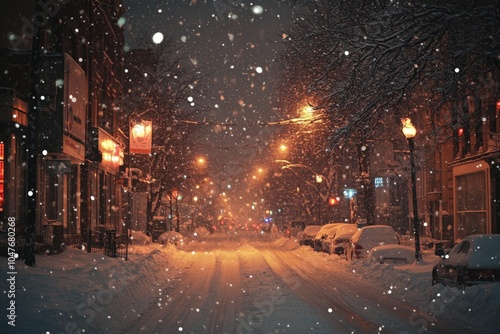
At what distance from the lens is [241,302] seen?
1501 centimetres

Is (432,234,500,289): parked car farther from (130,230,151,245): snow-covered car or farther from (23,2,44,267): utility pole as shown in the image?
(130,230,151,245): snow-covered car

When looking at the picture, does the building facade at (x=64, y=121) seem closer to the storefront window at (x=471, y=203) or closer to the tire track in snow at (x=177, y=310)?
the tire track in snow at (x=177, y=310)

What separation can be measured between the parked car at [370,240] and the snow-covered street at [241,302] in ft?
11.5

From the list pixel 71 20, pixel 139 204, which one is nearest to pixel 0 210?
pixel 71 20

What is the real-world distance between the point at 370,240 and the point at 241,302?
1249cm

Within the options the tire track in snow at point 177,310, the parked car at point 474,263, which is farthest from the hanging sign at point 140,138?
the parked car at point 474,263

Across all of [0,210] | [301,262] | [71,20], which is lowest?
[301,262]

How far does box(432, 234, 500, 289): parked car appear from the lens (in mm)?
13867

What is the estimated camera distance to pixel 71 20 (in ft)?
95.8

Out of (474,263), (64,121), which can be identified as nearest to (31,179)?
(64,121)

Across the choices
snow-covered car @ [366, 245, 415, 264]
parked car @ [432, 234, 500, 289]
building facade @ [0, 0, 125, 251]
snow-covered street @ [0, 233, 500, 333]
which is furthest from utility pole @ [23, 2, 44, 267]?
snow-covered car @ [366, 245, 415, 264]

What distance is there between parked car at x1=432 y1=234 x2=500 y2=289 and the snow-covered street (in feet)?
1.37

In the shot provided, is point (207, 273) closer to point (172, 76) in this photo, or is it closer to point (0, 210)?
point (0, 210)

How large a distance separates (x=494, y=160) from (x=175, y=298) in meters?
20.1
